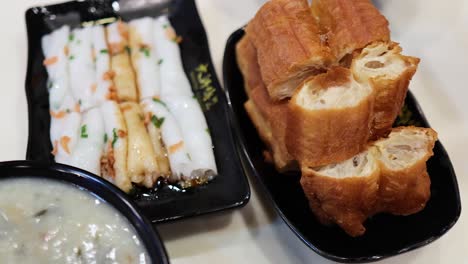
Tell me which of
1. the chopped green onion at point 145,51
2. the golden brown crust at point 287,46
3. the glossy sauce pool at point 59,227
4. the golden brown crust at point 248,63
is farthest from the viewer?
the chopped green onion at point 145,51

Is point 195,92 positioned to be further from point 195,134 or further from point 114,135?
point 114,135

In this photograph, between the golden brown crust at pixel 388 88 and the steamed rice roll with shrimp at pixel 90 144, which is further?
the steamed rice roll with shrimp at pixel 90 144

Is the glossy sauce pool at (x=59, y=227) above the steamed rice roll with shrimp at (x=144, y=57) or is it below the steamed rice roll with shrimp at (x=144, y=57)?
below

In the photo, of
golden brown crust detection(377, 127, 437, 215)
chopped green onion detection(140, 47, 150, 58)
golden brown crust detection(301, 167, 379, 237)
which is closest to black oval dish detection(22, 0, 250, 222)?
chopped green onion detection(140, 47, 150, 58)

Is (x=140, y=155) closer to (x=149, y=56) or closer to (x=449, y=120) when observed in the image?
(x=149, y=56)

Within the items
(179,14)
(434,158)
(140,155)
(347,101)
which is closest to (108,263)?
(140,155)

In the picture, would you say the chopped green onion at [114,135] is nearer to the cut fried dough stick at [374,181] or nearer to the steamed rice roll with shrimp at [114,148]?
the steamed rice roll with shrimp at [114,148]

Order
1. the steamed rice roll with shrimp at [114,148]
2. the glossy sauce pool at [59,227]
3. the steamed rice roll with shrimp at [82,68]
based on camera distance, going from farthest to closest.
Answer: the steamed rice roll with shrimp at [82,68] → the steamed rice roll with shrimp at [114,148] → the glossy sauce pool at [59,227]

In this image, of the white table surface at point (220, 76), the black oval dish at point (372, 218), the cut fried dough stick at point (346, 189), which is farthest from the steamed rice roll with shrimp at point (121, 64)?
the cut fried dough stick at point (346, 189)

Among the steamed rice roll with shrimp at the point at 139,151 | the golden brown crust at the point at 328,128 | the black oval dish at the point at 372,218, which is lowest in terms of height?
the black oval dish at the point at 372,218
